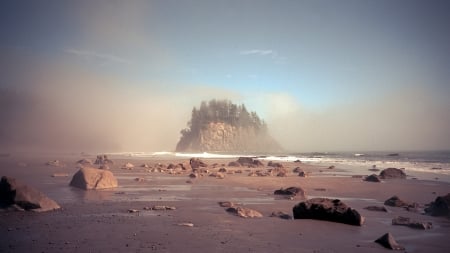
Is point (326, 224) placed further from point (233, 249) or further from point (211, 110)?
point (211, 110)

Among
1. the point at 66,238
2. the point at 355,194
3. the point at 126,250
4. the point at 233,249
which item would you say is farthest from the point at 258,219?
the point at 355,194

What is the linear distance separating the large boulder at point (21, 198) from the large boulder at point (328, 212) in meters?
8.44

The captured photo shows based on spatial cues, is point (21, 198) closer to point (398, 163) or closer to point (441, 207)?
point (441, 207)

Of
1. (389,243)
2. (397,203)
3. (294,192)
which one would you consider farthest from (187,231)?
(397,203)

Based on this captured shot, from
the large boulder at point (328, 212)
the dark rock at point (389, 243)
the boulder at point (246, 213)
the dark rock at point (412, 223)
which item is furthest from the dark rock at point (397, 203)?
the dark rock at point (389, 243)

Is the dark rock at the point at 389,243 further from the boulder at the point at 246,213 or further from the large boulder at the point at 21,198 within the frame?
the large boulder at the point at 21,198

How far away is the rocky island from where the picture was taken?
156000mm

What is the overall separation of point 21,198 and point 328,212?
1003cm

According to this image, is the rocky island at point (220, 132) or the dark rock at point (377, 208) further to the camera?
the rocky island at point (220, 132)

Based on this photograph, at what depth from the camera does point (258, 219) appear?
10.6m

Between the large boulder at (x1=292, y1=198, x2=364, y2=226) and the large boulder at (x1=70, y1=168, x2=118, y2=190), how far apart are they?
11.0 meters

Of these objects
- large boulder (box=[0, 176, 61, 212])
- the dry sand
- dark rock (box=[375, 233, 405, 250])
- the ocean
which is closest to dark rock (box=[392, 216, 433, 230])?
the dry sand

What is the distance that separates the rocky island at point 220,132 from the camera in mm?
→ 156000

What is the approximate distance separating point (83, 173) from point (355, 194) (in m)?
14.6
